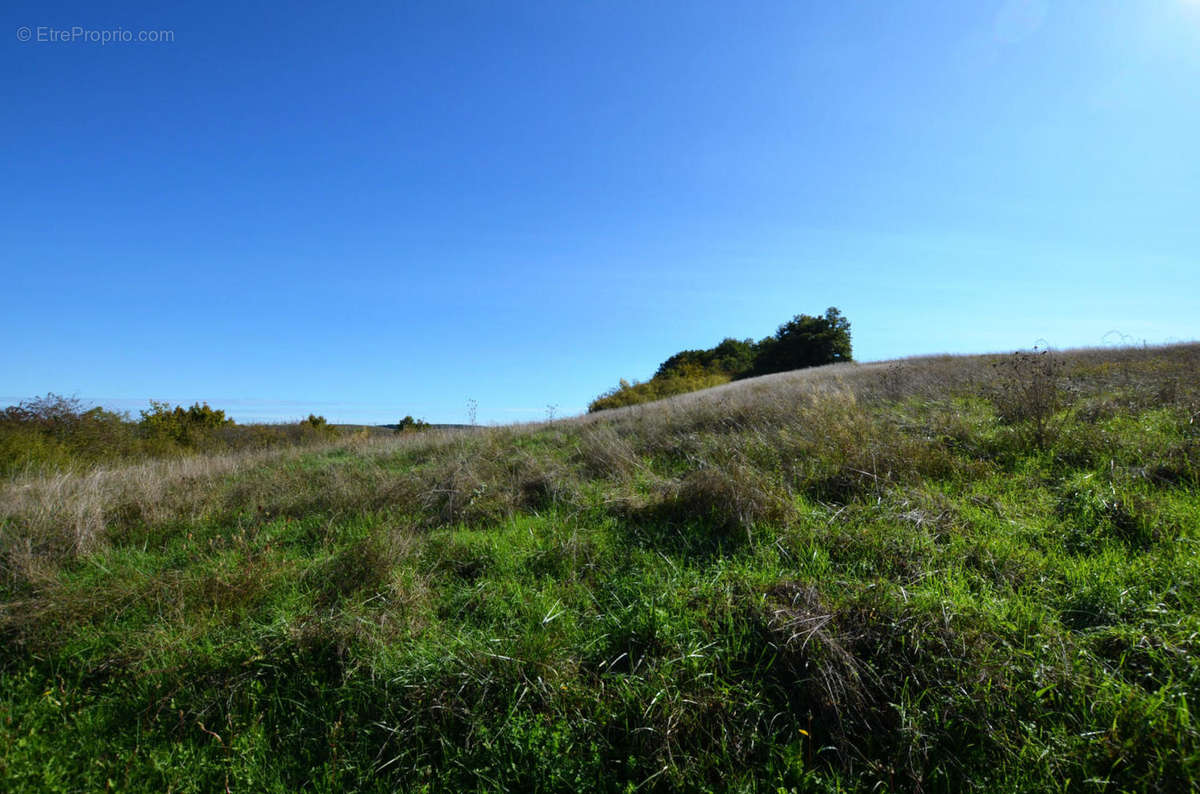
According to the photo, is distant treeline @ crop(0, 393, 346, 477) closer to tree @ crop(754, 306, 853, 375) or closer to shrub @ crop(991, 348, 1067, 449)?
shrub @ crop(991, 348, 1067, 449)

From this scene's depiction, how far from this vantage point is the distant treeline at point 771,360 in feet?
93.9

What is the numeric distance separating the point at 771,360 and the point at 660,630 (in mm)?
35687

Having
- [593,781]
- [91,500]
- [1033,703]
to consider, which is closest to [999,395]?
[1033,703]

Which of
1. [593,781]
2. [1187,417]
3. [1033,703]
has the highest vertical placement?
[1187,417]

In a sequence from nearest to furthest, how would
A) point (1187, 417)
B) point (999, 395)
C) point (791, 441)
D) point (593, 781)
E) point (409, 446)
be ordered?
point (593, 781)
point (1187, 417)
point (791, 441)
point (999, 395)
point (409, 446)

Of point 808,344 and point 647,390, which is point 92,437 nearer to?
point 647,390

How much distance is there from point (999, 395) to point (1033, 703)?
6.42 m

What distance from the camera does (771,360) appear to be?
118 feet

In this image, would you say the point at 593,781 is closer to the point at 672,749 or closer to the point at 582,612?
the point at 672,749

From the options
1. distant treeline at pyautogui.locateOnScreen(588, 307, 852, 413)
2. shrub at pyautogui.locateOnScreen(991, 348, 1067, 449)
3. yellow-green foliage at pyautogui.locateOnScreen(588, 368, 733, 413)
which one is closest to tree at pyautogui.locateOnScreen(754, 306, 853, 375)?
distant treeline at pyautogui.locateOnScreen(588, 307, 852, 413)

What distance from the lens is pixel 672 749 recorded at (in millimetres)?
2309

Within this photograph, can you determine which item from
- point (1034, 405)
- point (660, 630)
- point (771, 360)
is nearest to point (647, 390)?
point (771, 360)

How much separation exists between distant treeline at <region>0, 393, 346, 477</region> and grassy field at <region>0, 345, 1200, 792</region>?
7.95 metres

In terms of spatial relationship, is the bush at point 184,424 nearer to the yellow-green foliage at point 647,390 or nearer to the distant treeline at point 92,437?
the distant treeline at point 92,437
